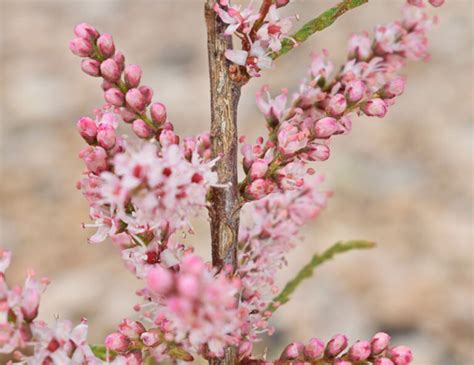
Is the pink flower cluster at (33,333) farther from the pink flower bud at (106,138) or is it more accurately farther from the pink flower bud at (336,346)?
the pink flower bud at (336,346)

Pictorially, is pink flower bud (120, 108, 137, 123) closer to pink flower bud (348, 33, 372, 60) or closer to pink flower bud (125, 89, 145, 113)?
pink flower bud (125, 89, 145, 113)

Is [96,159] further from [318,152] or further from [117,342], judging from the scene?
[318,152]

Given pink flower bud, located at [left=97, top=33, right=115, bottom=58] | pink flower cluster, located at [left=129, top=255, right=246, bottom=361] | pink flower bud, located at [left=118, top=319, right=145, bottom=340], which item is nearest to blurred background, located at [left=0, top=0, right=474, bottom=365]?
pink flower bud, located at [left=118, top=319, right=145, bottom=340]

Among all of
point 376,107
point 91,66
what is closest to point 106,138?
point 91,66

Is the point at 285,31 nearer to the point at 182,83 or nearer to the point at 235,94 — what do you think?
the point at 235,94

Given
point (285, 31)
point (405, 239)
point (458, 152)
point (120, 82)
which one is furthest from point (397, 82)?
point (458, 152)

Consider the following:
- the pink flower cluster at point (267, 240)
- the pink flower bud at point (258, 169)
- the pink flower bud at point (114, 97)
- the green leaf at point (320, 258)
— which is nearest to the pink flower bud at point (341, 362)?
the pink flower cluster at point (267, 240)

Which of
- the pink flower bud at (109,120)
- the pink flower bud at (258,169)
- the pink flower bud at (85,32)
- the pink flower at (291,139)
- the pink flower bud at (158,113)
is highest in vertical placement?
the pink flower bud at (85,32)

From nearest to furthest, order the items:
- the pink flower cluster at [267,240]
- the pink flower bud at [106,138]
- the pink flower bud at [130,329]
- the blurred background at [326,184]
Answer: the pink flower bud at [106,138] → the pink flower bud at [130,329] → the pink flower cluster at [267,240] → the blurred background at [326,184]
